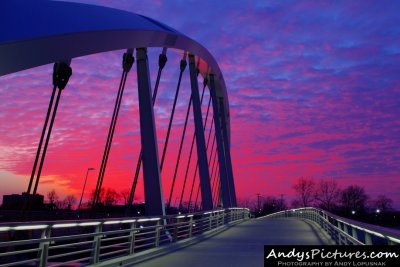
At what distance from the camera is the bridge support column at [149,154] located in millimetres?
15211

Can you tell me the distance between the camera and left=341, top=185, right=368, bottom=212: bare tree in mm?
102062

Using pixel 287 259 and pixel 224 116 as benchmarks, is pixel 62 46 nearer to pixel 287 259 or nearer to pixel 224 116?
pixel 287 259

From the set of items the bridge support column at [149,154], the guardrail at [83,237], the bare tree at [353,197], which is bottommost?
the guardrail at [83,237]

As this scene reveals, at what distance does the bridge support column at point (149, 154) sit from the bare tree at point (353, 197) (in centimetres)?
9081

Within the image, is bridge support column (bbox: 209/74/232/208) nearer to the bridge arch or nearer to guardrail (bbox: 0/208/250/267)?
guardrail (bbox: 0/208/250/267)

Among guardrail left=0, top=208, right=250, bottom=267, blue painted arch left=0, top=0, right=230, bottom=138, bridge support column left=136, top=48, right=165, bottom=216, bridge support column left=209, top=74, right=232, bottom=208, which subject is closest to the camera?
guardrail left=0, top=208, right=250, bottom=267

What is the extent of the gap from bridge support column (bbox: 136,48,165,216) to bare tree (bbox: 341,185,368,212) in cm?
9081

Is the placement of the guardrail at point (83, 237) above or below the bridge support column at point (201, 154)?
below

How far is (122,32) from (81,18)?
1857mm

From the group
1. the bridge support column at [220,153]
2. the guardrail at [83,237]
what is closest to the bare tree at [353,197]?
the bridge support column at [220,153]

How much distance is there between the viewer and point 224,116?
40.9 metres

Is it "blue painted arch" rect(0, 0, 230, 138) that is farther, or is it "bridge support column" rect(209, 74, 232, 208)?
"bridge support column" rect(209, 74, 232, 208)

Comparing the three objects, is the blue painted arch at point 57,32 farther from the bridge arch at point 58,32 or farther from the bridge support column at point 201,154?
the bridge support column at point 201,154

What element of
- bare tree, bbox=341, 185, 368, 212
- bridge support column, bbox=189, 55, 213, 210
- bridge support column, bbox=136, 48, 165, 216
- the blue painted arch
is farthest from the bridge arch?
bare tree, bbox=341, 185, 368, 212
